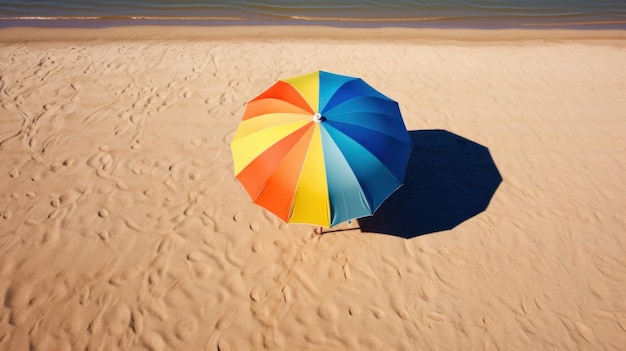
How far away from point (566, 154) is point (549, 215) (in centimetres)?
187

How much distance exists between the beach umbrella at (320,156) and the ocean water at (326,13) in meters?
9.75

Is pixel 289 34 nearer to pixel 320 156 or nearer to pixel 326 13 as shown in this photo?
pixel 326 13

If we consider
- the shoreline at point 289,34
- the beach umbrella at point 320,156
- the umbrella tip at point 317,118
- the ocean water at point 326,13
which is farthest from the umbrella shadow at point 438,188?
the ocean water at point 326,13

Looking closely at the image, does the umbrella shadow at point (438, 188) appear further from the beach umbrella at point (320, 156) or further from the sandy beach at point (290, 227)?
the beach umbrella at point (320, 156)

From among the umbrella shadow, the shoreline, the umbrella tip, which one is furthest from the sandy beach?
the shoreline

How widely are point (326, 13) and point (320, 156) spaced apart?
37.4 ft

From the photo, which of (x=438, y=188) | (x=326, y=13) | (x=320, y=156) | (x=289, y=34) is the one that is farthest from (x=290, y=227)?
(x=326, y=13)

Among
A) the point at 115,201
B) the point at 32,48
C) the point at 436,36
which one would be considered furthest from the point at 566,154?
the point at 32,48

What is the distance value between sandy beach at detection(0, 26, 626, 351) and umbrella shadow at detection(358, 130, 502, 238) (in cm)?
4

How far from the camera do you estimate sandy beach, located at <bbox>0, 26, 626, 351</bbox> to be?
4.30 m

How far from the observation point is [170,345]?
4.14 m

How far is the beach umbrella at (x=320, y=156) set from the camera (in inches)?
148

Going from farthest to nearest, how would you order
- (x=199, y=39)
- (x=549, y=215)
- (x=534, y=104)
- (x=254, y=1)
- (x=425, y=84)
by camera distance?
(x=254, y=1), (x=199, y=39), (x=425, y=84), (x=534, y=104), (x=549, y=215)

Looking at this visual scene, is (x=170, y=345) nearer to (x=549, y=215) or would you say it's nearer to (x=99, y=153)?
(x=99, y=153)
